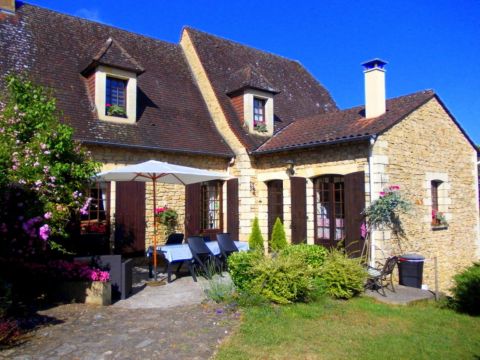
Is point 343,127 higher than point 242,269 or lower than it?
higher

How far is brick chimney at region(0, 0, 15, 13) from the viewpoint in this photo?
11.5 m

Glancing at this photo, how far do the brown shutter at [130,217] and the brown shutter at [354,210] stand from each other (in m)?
4.89

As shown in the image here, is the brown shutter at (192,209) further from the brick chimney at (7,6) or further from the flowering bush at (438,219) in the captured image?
the brick chimney at (7,6)

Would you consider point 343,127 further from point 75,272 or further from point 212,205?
point 75,272

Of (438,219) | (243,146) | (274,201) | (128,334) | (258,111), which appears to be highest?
(258,111)

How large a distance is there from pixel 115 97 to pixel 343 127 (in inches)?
232

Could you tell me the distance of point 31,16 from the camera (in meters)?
11.9

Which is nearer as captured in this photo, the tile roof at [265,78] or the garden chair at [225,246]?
the garden chair at [225,246]

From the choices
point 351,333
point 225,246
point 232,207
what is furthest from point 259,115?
point 351,333

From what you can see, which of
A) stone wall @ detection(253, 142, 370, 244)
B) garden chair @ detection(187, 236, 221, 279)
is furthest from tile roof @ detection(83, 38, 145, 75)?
garden chair @ detection(187, 236, 221, 279)

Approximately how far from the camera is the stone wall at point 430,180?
9922mm

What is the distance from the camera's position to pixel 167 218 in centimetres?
1100

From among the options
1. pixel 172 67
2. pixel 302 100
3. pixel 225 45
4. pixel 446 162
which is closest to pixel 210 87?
pixel 172 67

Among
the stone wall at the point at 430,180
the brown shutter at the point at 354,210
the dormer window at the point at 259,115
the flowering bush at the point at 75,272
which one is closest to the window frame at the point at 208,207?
the dormer window at the point at 259,115
